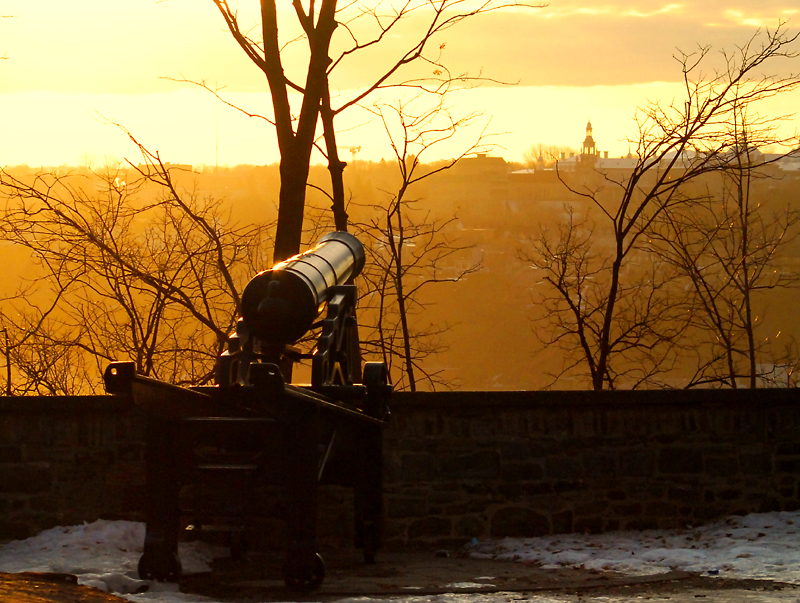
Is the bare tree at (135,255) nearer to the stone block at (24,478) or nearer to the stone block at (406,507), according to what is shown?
the stone block at (24,478)

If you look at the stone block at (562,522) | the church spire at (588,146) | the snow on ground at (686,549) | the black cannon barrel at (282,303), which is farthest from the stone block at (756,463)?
the church spire at (588,146)

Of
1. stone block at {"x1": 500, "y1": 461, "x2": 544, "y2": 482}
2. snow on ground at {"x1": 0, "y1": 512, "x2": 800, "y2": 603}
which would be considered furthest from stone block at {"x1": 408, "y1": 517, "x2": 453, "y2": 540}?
stone block at {"x1": 500, "y1": 461, "x2": 544, "y2": 482}

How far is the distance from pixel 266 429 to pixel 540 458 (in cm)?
286

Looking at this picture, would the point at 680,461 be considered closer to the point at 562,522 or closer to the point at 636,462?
the point at 636,462

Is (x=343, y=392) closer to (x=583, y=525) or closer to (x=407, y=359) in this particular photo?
(x=583, y=525)

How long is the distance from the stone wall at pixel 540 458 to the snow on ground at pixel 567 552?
18 centimetres

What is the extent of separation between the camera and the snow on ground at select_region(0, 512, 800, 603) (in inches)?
213

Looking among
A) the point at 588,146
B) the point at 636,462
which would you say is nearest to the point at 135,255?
the point at 636,462

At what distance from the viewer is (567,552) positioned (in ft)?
21.6

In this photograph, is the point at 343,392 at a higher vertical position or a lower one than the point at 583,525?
higher

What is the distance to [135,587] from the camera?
505 cm

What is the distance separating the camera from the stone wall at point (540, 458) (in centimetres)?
689

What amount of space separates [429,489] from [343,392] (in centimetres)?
148

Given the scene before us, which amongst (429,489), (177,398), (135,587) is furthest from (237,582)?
(429,489)
